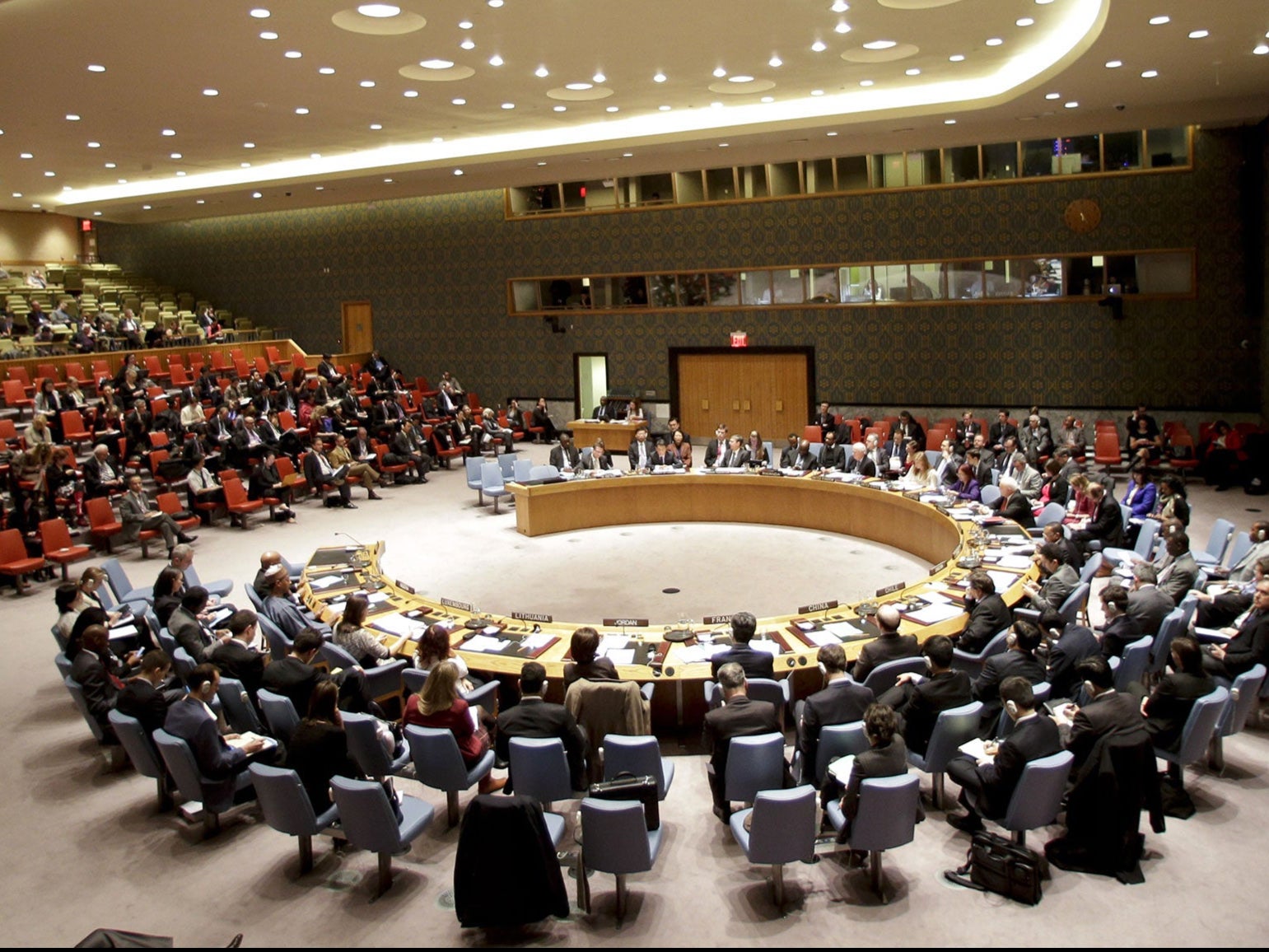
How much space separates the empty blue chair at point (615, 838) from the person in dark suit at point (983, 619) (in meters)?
3.32

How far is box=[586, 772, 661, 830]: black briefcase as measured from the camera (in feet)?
16.0

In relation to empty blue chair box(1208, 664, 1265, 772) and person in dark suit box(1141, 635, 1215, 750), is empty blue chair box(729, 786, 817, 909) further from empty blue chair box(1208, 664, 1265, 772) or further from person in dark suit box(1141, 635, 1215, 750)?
empty blue chair box(1208, 664, 1265, 772)

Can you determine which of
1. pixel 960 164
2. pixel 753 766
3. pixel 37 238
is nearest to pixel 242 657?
pixel 753 766

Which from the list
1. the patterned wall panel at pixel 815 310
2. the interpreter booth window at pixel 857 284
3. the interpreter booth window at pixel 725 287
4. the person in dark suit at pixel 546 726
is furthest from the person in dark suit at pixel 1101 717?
the interpreter booth window at pixel 725 287

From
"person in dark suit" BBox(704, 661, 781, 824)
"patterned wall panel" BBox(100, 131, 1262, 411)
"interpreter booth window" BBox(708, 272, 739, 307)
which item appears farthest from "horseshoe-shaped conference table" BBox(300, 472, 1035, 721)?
"interpreter booth window" BBox(708, 272, 739, 307)

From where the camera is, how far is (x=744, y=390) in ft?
64.1

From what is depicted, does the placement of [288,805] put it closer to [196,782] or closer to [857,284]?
[196,782]

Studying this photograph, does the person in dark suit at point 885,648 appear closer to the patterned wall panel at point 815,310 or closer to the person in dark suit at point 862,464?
the person in dark suit at point 862,464

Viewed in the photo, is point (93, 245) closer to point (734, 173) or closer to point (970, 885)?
point (734, 173)

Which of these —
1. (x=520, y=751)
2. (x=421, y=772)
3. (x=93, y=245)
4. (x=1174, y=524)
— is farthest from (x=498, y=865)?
(x=93, y=245)

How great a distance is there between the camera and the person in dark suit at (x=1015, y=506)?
1055 cm

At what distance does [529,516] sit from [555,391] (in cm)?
834

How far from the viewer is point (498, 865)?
15.1 ft

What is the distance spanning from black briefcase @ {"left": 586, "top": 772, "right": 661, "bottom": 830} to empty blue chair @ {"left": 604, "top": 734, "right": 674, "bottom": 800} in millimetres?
281
